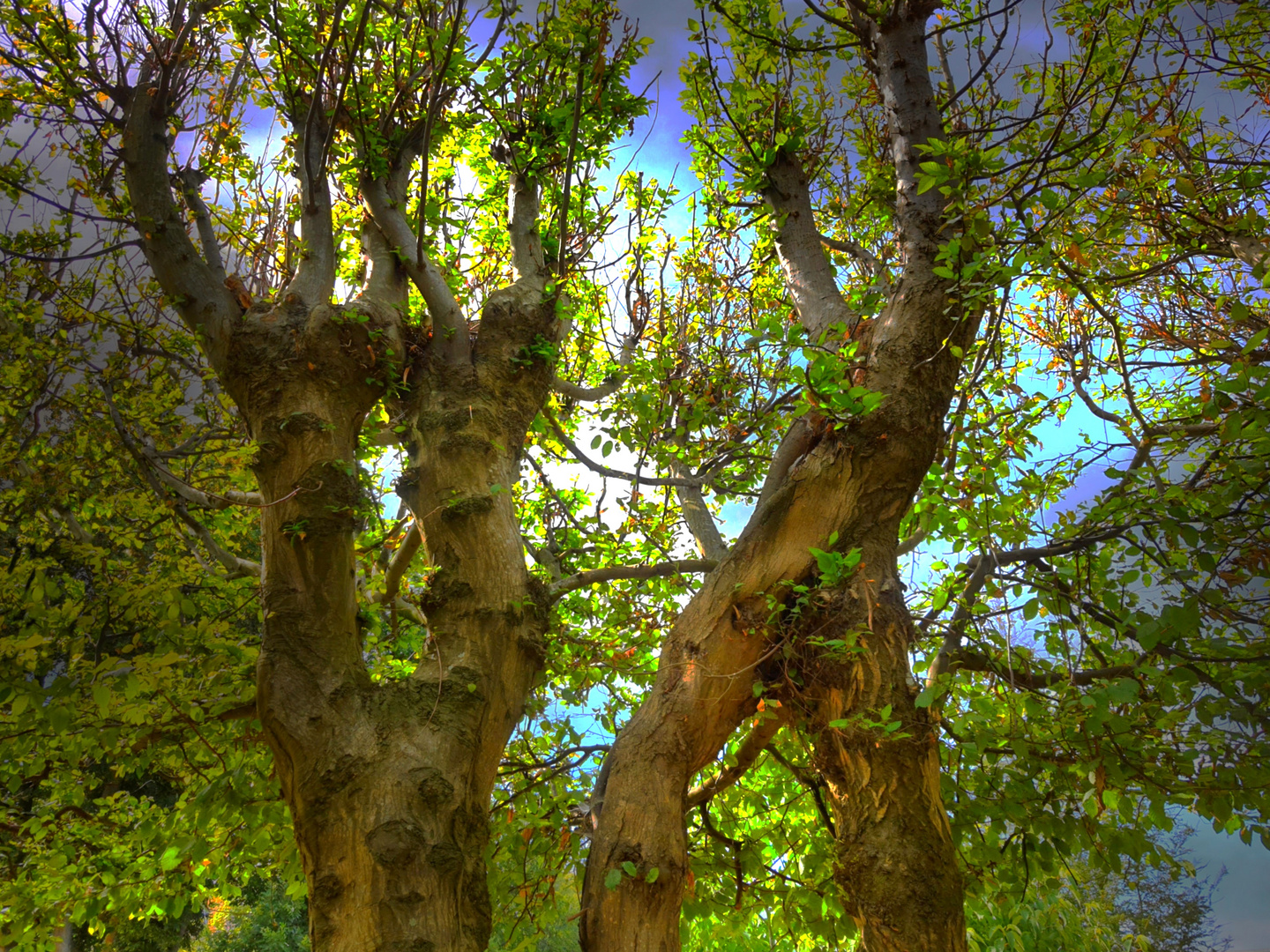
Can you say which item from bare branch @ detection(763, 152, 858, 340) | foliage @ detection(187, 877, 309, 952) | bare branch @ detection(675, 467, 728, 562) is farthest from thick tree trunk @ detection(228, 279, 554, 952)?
foliage @ detection(187, 877, 309, 952)

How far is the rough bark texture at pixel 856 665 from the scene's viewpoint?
2568mm

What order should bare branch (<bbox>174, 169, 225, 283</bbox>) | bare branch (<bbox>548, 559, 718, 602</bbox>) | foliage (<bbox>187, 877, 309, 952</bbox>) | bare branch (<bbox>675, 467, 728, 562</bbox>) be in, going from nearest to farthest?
bare branch (<bbox>548, 559, 718, 602</bbox>), bare branch (<bbox>174, 169, 225, 283</bbox>), bare branch (<bbox>675, 467, 728, 562</bbox>), foliage (<bbox>187, 877, 309, 952</bbox>)

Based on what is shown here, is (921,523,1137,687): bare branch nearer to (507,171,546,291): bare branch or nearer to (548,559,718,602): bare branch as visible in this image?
(548,559,718,602): bare branch

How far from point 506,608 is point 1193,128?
4.98 meters

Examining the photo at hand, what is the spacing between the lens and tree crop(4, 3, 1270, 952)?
2.60 metres

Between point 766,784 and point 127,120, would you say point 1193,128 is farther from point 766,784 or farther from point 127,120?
point 127,120

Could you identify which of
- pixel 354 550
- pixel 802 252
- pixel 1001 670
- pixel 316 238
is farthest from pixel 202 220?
pixel 1001 670

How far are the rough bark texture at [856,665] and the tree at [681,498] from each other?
16mm

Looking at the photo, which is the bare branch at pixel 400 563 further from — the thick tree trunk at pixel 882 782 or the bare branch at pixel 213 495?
the thick tree trunk at pixel 882 782

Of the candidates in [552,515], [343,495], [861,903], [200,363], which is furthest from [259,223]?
[861,903]

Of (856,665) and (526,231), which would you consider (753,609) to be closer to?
(856,665)

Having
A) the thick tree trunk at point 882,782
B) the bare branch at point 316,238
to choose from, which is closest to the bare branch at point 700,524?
the thick tree trunk at point 882,782

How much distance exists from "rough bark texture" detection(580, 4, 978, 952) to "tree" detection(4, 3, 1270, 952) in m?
0.02

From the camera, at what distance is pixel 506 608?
124 inches
